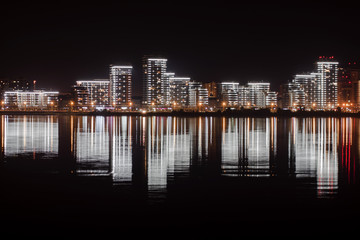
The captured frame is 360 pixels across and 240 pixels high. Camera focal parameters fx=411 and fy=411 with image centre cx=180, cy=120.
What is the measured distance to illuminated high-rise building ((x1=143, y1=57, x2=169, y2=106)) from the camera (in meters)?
125

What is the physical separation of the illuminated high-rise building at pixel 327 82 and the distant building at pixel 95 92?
68374 millimetres

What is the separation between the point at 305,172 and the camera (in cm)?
1201

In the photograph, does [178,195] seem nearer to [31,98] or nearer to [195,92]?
[195,92]

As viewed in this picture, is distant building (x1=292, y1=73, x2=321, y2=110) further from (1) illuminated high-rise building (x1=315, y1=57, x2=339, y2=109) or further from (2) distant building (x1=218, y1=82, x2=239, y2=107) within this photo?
(2) distant building (x1=218, y1=82, x2=239, y2=107)

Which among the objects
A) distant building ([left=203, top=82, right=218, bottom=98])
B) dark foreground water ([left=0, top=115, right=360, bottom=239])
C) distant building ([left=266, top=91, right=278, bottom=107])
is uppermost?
distant building ([left=203, top=82, right=218, bottom=98])

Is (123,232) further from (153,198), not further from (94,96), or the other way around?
(94,96)

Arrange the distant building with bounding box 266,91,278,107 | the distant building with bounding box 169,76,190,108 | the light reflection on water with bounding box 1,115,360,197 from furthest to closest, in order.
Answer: the distant building with bounding box 266,91,278,107, the distant building with bounding box 169,76,190,108, the light reflection on water with bounding box 1,115,360,197

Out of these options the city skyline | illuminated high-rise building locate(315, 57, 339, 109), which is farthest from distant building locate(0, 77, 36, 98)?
illuminated high-rise building locate(315, 57, 339, 109)

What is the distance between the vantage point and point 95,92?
137 m

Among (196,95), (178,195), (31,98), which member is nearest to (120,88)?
(196,95)

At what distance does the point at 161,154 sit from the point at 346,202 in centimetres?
847

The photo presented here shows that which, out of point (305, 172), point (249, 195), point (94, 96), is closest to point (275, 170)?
point (305, 172)

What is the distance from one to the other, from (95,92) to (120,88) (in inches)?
457

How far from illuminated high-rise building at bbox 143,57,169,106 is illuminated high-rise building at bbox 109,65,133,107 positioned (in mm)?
6794
